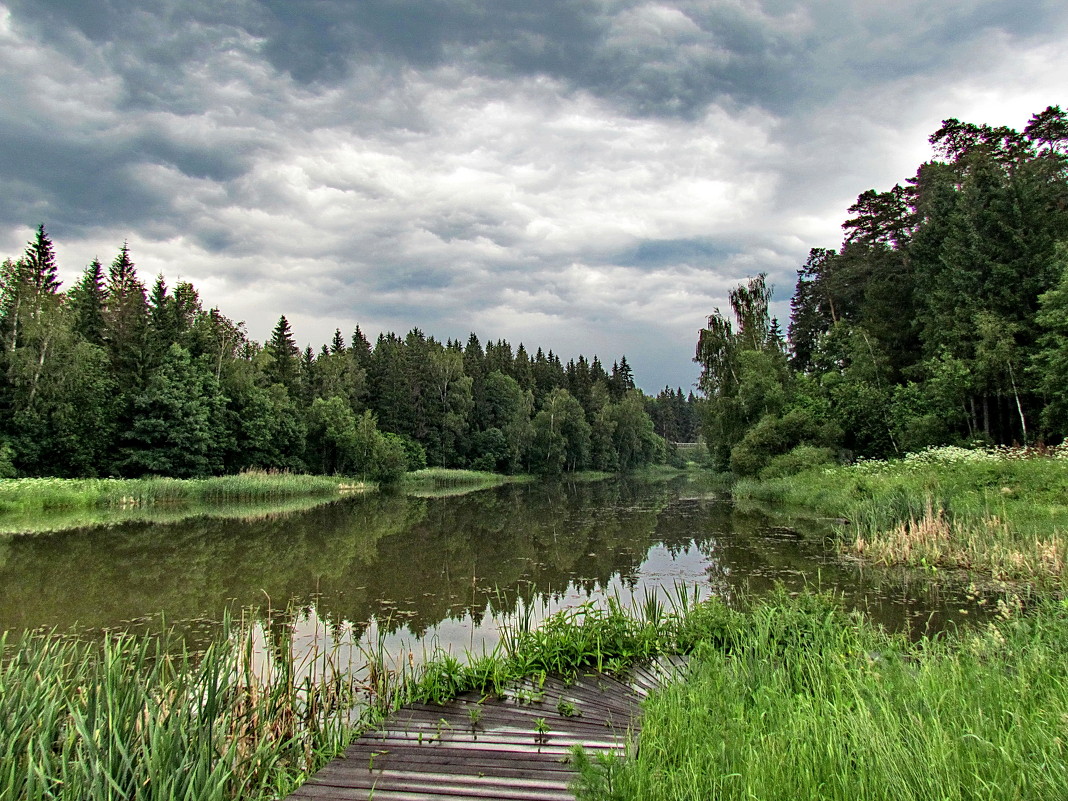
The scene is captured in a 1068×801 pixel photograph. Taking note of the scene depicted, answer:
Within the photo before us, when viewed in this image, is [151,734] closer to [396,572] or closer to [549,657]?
[549,657]

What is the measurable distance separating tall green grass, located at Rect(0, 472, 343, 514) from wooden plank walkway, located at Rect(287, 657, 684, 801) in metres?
29.1

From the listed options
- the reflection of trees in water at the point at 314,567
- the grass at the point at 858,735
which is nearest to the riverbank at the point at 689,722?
the grass at the point at 858,735

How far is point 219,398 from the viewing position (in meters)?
44.7

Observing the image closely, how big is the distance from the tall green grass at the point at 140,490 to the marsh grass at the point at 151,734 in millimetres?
28101

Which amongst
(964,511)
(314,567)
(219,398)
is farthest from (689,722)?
(219,398)

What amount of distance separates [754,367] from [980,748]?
3367 cm

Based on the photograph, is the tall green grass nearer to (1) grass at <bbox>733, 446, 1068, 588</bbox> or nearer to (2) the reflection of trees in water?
(2) the reflection of trees in water

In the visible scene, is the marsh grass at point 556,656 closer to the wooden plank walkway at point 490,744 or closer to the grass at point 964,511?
the wooden plank walkway at point 490,744

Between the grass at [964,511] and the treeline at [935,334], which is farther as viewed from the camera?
the treeline at [935,334]

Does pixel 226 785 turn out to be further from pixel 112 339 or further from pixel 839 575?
pixel 112 339

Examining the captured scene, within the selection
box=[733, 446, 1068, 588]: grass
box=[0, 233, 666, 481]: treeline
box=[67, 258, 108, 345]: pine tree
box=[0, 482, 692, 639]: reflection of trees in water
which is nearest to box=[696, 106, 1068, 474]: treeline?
box=[733, 446, 1068, 588]: grass

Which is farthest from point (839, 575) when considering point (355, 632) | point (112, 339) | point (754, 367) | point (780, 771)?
point (112, 339)

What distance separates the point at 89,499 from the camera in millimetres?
28547

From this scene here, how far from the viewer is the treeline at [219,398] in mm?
36031
